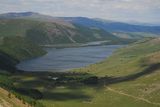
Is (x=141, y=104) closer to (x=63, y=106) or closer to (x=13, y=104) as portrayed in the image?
(x=63, y=106)

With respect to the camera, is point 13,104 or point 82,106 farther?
point 82,106

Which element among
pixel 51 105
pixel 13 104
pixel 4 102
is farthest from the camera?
pixel 51 105

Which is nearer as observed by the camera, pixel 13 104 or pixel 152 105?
pixel 13 104

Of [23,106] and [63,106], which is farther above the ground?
[23,106]

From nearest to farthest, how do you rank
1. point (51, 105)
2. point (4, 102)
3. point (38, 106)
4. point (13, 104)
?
point (4, 102), point (13, 104), point (38, 106), point (51, 105)

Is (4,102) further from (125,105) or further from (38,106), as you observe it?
(125,105)

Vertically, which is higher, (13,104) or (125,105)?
(13,104)

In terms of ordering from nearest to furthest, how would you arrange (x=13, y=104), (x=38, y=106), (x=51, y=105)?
(x=13, y=104) < (x=38, y=106) < (x=51, y=105)

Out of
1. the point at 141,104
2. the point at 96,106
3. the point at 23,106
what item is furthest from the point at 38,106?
the point at 141,104

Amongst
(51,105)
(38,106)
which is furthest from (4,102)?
(51,105)
